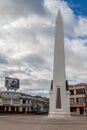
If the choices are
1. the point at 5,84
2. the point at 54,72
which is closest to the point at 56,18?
the point at 54,72

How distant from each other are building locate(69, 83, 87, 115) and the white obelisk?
40926 millimetres

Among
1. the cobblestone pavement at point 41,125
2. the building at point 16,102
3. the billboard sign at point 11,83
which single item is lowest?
the cobblestone pavement at point 41,125

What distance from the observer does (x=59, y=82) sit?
110 feet

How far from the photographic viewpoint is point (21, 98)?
294 feet

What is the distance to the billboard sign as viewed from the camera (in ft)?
247

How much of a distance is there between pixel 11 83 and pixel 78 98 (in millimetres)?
22011

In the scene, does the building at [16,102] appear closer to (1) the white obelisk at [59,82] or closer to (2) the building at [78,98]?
(2) the building at [78,98]

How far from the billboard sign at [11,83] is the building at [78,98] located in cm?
1816

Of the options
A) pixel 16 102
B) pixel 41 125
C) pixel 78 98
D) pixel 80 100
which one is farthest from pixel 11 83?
pixel 41 125

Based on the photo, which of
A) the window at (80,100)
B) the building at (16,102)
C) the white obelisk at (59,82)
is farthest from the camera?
the building at (16,102)

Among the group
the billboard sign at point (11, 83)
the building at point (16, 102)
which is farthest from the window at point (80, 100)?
the billboard sign at point (11, 83)

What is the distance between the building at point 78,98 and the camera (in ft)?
243

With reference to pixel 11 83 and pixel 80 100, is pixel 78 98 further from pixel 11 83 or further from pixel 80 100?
pixel 11 83

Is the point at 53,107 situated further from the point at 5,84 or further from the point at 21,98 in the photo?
the point at 21,98
